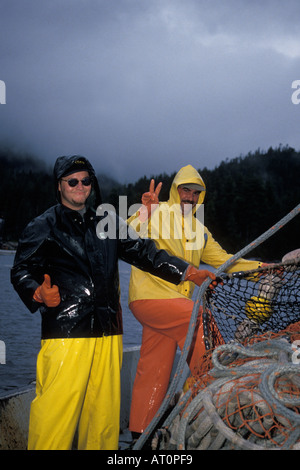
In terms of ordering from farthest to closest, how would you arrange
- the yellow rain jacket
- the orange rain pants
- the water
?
1. the water
2. the yellow rain jacket
3. the orange rain pants

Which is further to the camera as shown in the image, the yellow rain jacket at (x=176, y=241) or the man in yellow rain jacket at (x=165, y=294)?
the yellow rain jacket at (x=176, y=241)

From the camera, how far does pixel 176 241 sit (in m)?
3.87

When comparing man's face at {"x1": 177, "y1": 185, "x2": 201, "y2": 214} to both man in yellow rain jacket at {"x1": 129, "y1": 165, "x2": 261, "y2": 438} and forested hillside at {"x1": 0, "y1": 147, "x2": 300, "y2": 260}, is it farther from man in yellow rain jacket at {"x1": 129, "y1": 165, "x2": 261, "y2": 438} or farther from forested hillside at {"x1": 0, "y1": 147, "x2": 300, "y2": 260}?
forested hillside at {"x1": 0, "y1": 147, "x2": 300, "y2": 260}

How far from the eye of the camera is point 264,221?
85188 millimetres

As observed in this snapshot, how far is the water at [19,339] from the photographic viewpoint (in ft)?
25.2

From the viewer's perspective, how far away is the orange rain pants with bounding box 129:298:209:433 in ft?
11.4

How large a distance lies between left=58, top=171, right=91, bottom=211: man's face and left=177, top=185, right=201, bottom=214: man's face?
4.46 ft

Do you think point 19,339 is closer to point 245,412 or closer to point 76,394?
point 76,394

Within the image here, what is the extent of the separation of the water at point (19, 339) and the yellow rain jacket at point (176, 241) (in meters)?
1.42

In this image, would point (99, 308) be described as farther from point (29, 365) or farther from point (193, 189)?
point (29, 365)

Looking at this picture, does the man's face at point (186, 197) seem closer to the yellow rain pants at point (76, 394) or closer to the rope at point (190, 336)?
the rope at point (190, 336)

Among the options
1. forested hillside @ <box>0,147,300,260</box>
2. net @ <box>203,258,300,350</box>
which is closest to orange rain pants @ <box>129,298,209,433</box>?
net @ <box>203,258,300,350</box>

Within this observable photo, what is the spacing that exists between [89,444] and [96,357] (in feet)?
1.74

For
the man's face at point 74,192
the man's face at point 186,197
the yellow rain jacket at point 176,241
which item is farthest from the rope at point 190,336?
the man's face at point 186,197
